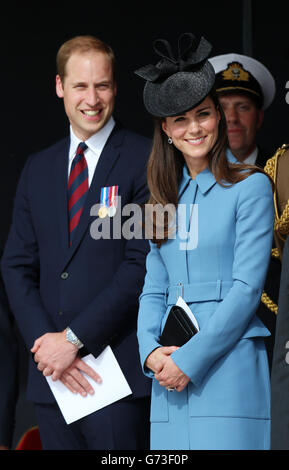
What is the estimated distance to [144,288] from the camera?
10.5 ft

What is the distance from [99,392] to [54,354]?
0.22 meters

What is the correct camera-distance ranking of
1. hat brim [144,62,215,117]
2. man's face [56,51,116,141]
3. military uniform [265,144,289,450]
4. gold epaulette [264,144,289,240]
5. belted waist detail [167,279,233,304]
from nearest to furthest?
military uniform [265,144,289,450] < gold epaulette [264,144,289,240] < belted waist detail [167,279,233,304] < hat brim [144,62,215,117] < man's face [56,51,116,141]

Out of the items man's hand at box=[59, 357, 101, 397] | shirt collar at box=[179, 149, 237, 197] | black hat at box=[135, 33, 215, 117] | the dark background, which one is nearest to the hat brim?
black hat at box=[135, 33, 215, 117]

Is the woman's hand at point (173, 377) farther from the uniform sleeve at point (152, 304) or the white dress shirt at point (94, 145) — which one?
the white dress shirt at point (94, 145)

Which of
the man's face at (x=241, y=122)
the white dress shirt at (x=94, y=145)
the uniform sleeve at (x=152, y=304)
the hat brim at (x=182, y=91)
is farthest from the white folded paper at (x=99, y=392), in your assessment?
the man's face at (x=241, y=122)

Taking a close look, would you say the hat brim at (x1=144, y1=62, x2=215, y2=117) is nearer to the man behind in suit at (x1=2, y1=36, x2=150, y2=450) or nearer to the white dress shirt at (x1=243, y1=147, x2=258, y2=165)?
the man behind in suit at (x1=2, y1=36, x2=150, y2=450)

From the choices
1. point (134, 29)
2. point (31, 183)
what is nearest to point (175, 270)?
point (31, 183)

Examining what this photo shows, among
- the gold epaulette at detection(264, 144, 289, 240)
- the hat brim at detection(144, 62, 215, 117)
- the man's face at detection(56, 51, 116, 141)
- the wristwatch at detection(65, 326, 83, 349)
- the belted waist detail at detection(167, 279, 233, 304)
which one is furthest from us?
the man's face at detection(56, 51, 116, 141)

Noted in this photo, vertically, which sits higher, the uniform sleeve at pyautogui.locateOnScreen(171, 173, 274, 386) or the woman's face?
the woman's face

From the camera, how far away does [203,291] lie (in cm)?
298

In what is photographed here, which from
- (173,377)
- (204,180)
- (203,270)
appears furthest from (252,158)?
(173,377)

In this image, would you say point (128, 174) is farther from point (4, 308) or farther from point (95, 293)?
point (4, 308)

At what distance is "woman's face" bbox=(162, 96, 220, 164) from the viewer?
3.09 m

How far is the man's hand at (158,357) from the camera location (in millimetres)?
2955
